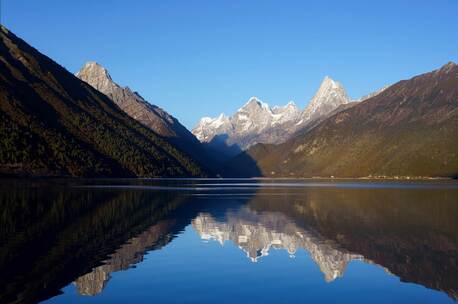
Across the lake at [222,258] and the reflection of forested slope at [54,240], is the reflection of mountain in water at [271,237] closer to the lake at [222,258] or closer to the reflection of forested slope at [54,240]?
the lake at [222,258]

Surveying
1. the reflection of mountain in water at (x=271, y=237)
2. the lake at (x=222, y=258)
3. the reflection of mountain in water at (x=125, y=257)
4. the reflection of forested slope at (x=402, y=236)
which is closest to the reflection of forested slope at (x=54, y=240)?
the lake at (x=222, y=258)

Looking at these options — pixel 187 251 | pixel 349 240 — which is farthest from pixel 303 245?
pixel 187 251

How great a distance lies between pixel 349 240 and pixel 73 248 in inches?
1128

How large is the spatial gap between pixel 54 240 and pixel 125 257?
10188mm

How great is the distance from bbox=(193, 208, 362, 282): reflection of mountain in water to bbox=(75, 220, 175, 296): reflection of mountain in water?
16.9ft

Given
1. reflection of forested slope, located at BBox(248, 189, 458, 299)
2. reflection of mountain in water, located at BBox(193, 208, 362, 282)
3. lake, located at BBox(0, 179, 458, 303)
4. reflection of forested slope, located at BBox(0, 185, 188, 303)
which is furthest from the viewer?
reflection of mountain in water, located at BBox(193, 208, 362, 282)

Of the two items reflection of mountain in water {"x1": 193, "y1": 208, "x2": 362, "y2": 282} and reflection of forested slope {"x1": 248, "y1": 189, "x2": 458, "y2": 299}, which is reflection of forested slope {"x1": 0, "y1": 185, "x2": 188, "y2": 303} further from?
reflection of forested slope {"x1": 248, "y1": 189, "x2": 458, "y2": 299}

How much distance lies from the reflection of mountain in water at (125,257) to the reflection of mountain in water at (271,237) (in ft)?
16.9

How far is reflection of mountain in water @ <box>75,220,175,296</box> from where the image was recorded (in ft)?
115

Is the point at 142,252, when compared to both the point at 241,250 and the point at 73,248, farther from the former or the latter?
the point at 241,250

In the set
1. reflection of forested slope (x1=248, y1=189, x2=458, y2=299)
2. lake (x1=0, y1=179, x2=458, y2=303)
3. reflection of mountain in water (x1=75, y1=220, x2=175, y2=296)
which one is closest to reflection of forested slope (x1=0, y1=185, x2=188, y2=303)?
lake (x1=0, y1=179, x2=458, y2=303)

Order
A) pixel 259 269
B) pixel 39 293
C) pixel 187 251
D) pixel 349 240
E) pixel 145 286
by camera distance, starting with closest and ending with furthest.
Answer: pixel 39 293 < pixel 145 286 < pixel 259 269 < pixel 187 251 < pixel 349 240

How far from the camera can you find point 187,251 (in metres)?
52.4

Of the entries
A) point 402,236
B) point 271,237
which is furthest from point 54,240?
point 402,236
